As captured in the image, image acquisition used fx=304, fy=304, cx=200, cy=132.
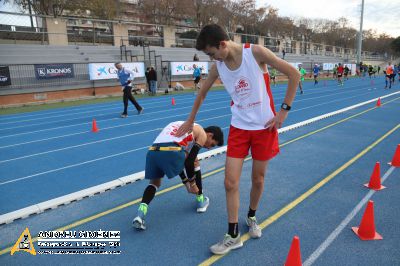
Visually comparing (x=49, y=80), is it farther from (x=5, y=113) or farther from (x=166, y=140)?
(x=166, y=140)

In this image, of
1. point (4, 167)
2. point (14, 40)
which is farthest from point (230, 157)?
point (14, 40)

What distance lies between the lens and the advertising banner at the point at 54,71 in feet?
58.0

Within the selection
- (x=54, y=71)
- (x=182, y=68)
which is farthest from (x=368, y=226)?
(x=182, y=68)

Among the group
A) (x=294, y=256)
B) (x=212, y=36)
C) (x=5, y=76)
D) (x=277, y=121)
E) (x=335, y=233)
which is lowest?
(x=335, y=233)

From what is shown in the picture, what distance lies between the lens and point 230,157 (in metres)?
2.96

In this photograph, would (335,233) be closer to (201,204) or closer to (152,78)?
(201,204)

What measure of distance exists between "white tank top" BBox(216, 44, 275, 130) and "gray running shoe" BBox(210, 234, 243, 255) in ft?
3.71

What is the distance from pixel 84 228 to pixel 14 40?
23.3 m

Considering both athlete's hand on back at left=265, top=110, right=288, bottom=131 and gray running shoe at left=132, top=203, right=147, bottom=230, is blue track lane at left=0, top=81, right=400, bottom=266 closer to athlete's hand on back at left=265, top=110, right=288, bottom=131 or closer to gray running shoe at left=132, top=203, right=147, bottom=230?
gray running shoe at left=132, top=203, right=147, bottom=230

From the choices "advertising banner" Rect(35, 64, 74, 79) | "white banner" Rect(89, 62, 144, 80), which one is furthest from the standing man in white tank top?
"white banner" Rect(89, 62, 144, 80)

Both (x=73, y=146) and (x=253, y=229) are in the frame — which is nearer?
(x=253, y=229)

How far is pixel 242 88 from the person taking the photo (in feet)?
9.14

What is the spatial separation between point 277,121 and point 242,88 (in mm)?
442

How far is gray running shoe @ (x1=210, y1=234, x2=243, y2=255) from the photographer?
301 centimetres
